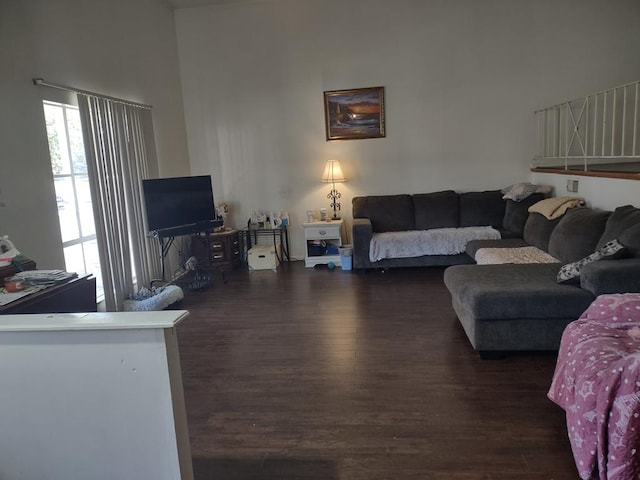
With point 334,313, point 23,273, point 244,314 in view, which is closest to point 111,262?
point 244,314

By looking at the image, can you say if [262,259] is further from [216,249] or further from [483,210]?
[483,210]

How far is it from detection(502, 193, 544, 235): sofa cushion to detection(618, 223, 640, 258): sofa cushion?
208 cm

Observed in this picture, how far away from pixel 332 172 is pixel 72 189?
2.98m

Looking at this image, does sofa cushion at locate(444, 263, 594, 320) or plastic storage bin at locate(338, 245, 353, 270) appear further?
plastic storage bin at locate(338, 245, 353, 270)

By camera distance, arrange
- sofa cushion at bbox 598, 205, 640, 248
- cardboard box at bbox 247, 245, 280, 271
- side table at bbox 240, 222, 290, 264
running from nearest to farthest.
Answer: sofa cushion at bbox 598, 205, 640, 248 → cardboard box at bbox 247, 245, 280, 271 → side table at bbox 240, 222, 290, 264

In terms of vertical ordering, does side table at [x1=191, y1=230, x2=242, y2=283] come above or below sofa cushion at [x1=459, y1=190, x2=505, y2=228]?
below

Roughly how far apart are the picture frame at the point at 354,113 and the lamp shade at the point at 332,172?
39 centimetres

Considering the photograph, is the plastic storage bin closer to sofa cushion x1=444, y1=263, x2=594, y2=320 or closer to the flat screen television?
the flat screen television

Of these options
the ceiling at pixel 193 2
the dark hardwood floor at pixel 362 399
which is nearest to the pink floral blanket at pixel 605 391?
the dark hardwood floor at pixel 362 399

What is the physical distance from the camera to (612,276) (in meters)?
2.59

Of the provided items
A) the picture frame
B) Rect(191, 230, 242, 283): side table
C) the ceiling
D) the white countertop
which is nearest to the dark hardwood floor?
the white countertop

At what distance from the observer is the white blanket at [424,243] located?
16.5 ft

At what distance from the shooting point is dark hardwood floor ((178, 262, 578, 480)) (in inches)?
77.8

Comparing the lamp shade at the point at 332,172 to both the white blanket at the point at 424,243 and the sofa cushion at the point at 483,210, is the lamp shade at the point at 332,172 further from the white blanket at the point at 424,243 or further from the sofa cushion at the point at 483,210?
the sofa cushion at the point at 483,210
